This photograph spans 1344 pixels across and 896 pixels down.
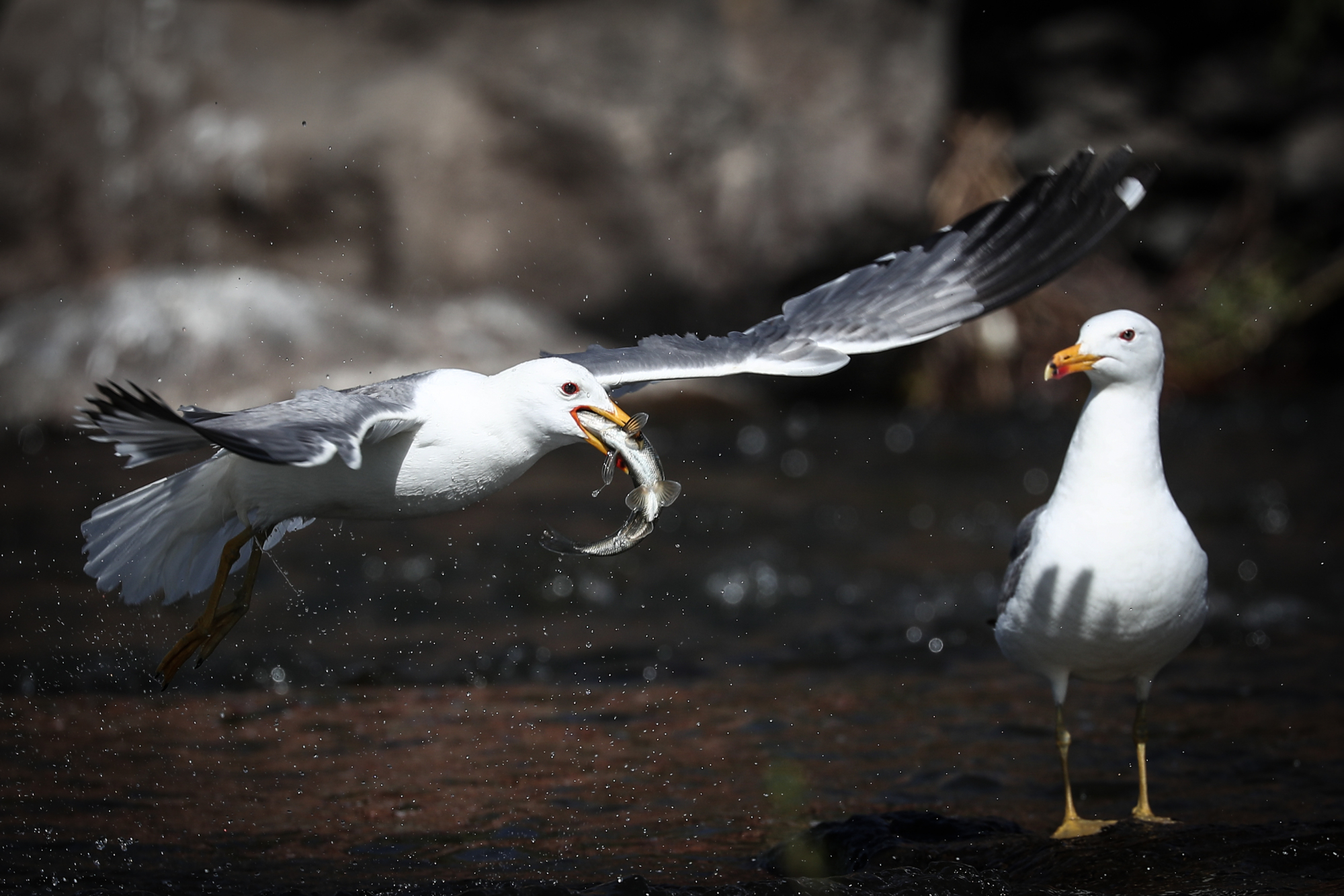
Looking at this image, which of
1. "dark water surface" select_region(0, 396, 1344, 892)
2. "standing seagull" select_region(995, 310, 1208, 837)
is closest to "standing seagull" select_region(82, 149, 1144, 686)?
"standing seagull" select_region(995, 310, 1208, 837)

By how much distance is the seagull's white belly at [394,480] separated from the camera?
4.41 m

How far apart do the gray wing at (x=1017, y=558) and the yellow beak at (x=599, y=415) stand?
1.54 meters

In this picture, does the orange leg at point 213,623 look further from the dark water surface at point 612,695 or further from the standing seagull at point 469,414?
the dark water surface at point 612,695

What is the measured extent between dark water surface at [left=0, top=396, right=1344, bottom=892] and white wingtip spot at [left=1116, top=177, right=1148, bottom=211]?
2091 millimetres

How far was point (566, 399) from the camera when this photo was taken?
14.2 feet

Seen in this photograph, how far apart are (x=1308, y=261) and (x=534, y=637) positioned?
9745mm

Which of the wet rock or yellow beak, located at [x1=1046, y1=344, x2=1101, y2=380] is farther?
yellow beak, located at [x1=1046, y1=344, x2=1101, y2=380]

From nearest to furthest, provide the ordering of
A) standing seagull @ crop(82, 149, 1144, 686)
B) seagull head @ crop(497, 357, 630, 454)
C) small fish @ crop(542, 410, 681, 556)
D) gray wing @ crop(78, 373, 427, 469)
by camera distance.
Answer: gray wing @ crop(78, 373, 427, 469), small fish @ crop(542, 410, 681, 556), standing seagull @ crop(82, 149, 1144, 686), seagull head @ crop(497, 357, 630, 454)

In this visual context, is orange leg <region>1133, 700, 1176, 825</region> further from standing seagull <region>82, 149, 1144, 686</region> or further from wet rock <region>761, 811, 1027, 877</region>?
standing seagull <region>82, 149, 1144, 686</region>

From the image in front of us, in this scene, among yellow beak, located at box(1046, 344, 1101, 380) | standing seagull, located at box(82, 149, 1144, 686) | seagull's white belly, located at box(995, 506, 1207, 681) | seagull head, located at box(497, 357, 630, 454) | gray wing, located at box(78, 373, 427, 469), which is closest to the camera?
gray wing, located at box(78, 373, 427, 469)

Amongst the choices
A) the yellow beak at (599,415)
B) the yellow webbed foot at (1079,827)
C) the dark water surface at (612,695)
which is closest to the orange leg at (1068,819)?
the yellow webbed foot at (1079,827)

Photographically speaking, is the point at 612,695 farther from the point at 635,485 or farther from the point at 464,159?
the point at 464,159

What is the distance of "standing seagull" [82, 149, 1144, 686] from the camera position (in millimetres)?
4215

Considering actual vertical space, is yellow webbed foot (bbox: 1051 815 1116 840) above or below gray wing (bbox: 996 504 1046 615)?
below
